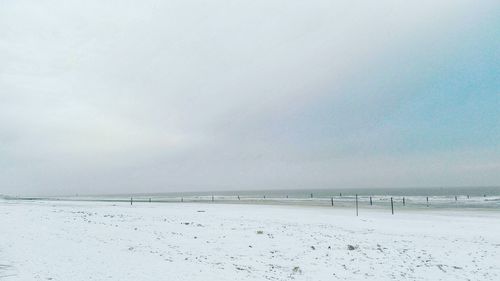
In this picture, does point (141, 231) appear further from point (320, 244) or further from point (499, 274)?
point (499, 274)

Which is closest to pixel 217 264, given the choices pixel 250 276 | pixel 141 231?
pixel 250 276

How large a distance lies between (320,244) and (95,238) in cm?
1186

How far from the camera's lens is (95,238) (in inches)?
824

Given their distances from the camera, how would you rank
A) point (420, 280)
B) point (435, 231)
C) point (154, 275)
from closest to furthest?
point (154, 275)
point (420, 280)
point (435, 231)

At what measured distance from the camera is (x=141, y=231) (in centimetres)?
2423

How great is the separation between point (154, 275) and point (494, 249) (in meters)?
17.4

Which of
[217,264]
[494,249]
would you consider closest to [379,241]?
[494,249]

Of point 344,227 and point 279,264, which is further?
point 344,227

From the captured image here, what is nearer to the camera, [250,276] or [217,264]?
[250,276]

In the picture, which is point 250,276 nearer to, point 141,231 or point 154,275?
point 154,275

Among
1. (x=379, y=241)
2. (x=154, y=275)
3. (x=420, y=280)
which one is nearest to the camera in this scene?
(x=154, y=275)

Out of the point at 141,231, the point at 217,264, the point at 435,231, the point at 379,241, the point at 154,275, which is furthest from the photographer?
the point at 435,231

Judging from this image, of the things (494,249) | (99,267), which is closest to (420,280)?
(494,249)

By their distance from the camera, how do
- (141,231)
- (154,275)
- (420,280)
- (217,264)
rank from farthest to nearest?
(141,231)
(217,264)
(420,280)
(154,275)
